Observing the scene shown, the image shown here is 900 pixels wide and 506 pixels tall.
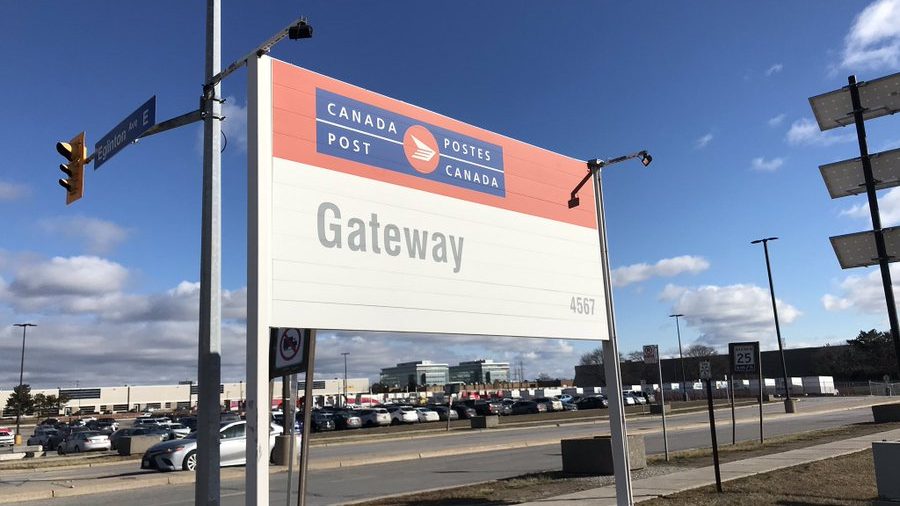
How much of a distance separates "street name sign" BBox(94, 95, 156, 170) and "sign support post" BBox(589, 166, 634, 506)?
6.34m

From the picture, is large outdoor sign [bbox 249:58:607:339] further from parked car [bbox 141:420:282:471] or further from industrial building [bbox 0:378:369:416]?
industrial building [bbox 0:378:369:416]

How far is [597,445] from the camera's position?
14234 mm

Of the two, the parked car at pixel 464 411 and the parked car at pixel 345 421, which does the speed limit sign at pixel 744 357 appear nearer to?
the parked car at pixel 345 421

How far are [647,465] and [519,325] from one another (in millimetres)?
8638

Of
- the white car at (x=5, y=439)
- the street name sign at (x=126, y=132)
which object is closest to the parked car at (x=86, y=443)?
the white car at (x=5, y=439)

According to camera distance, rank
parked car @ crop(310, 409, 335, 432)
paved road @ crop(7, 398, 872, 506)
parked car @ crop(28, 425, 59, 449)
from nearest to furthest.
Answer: paved road @ crop(7, 398, 872, 506), parked car @ crop(28, 425, 59, 449), parked car @ crop(310, 409, 335, 432)

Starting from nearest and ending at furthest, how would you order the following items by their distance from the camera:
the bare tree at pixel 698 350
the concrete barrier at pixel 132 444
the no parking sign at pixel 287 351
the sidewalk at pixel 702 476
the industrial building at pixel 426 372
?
the no parking sign at pixel 287 351 → the sidewalk at pixel 702 476 → the concrete barrier at pixel 132 444 → the bare tree at pixel 698 350 → the industrial building at pixel 426 372

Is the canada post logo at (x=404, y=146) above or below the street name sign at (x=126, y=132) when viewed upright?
below

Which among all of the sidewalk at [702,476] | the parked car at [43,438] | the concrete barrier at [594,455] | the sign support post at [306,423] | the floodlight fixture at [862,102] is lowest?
the parked car at [43,438]

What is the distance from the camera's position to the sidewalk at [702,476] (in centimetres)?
1095

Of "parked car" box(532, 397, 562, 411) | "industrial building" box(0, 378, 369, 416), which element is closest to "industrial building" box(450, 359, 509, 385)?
"industrial building" box(0, 378, 369, 416)

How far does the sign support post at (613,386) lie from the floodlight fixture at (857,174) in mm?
3202

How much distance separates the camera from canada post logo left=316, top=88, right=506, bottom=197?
22.9 ft

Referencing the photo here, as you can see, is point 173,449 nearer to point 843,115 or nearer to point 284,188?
point 284,188
